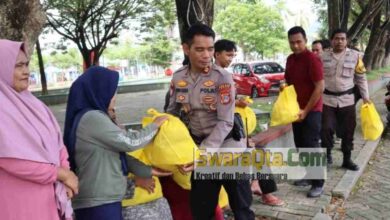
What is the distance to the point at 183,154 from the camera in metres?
2.61

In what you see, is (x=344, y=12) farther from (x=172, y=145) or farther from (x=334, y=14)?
(x=172, y=145)

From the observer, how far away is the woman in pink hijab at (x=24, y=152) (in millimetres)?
1929

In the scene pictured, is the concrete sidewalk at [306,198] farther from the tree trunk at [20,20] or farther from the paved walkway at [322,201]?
the tree trunk at [20,20]

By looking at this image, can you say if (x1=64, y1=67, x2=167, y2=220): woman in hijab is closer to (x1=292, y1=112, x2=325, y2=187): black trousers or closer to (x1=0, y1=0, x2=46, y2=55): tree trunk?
(x1=0, y1=0, x2=46, y2=55): tree trunk

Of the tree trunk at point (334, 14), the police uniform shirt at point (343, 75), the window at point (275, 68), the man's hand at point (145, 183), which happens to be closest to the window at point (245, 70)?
the window at point (275, 68)

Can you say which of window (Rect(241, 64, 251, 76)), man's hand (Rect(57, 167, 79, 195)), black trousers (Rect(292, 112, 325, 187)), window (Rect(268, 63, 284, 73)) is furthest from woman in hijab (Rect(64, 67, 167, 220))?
window (Rect(268, 63, 284, 73))

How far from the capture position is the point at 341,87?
16.4ft

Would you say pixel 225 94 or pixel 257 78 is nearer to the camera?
pixel 225 94

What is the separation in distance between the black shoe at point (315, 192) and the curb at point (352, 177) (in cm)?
20

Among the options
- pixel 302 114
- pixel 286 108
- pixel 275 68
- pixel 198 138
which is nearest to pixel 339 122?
pixel 302 114

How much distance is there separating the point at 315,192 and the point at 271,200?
0.55m

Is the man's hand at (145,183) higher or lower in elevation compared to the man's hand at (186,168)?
lower

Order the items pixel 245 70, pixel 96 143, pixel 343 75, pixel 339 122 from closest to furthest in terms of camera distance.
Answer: pixel 96 143 < pixel 343 75 < pixel 339 122 < pixel 245 70

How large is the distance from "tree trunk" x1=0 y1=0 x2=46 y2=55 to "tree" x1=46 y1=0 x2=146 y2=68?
14.9 metres
